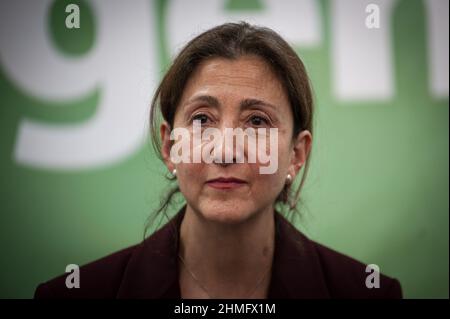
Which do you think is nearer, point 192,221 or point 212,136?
point 212,136

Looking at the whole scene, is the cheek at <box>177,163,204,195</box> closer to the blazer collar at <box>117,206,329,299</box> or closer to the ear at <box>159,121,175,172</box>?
the ear at <box>159,121,175,172</box>

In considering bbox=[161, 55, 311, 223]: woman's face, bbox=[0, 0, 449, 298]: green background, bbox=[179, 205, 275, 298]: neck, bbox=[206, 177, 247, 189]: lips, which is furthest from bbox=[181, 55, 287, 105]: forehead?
bbox=[0, 0, 449, 298]: green background

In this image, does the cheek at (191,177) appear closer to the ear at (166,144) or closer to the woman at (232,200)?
the woman at (232,200)

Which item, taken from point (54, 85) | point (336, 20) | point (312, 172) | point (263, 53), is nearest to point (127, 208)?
point (54, 85)

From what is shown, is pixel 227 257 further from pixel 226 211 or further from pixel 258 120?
pixel 258 120

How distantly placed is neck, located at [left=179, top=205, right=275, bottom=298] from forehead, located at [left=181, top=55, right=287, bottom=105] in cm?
46

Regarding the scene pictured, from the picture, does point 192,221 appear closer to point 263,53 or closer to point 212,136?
point 212,136

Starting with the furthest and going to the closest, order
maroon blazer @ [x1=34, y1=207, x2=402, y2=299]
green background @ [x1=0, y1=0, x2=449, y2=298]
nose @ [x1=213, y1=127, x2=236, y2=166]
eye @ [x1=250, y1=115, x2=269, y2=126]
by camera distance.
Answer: green background @ [x1=0, y1=0, x2=449, y2=298], maroon blazer @ [x1=34, y1=207, x2=402, y2=299], eye @ [x1=250, y1=115, x2=269, y2=126], nose @ [x1=213, y1=127, x2=236, y2=166]

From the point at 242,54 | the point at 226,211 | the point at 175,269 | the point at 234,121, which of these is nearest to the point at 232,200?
the point at 226,211

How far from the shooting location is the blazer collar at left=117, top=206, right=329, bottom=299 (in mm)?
1623

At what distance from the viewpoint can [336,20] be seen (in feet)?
8.09

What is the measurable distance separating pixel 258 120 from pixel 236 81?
0.51ft

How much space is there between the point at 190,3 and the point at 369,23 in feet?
3.28
